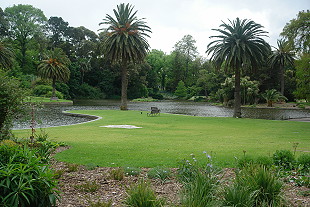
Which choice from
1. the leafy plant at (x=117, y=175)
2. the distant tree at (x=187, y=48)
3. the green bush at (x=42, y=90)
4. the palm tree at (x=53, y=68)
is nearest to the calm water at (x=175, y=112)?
the palm tree at (x=53, y=68)

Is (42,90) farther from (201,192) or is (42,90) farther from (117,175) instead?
(201,192)

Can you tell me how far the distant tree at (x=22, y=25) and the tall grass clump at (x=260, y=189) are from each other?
2884 inches

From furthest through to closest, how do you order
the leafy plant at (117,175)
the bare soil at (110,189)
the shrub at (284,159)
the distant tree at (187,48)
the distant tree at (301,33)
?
the distant tree at (187,48)
the distant tree at (301,33)
the shrub at (284,159)
the leafy plant at (117,175)
the bare soil at (110,189)

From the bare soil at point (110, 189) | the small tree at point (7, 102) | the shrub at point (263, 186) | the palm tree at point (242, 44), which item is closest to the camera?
the shrub at point (263, 186)

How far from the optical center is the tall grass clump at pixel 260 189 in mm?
3982

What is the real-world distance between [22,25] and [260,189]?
3035 inches

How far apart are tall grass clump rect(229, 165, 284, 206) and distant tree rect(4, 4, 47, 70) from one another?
73.3 m

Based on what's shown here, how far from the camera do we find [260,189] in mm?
4172

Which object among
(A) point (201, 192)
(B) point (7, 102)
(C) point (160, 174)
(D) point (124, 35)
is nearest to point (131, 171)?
(C) point (160, 174)

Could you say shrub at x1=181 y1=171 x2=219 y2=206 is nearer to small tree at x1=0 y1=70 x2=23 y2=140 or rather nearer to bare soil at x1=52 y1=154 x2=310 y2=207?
bare soil at x1=52 y1=154 x2=310 y2=207

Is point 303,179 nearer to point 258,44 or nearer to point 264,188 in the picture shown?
point 264,188

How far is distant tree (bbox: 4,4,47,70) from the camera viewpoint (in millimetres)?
69000

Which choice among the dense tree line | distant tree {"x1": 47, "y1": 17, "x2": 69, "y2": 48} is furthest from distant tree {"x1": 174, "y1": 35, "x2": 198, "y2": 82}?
distant tree {"x1": 47, "y1": 17, "x2": 69, "y2": 48}

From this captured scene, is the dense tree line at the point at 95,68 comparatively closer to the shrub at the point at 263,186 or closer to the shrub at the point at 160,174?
the shrub at the point at 160,174
